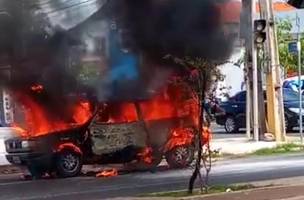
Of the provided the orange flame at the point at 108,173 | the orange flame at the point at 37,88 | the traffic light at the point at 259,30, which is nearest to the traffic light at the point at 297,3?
the orange flame at the point at 37,88

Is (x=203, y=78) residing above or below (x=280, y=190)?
above

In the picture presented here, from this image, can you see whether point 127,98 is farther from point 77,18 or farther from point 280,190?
point 280,190

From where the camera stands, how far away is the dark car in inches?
1137

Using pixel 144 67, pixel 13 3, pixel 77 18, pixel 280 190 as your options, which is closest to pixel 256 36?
pixel 144 67

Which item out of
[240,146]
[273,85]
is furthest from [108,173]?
[273,85]

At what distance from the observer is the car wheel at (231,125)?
2972cm

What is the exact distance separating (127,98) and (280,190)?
223 inches

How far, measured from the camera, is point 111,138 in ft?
52.4

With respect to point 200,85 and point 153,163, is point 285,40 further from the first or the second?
point 200,85

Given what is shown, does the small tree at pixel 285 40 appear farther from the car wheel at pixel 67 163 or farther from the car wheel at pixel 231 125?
the car wheel at pixel 67 163

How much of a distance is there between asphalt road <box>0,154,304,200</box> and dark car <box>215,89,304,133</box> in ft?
36.5

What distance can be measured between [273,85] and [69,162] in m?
8.62

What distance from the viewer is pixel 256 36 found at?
21.3 metres

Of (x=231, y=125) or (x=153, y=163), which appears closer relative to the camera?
(x=153, y=163)
